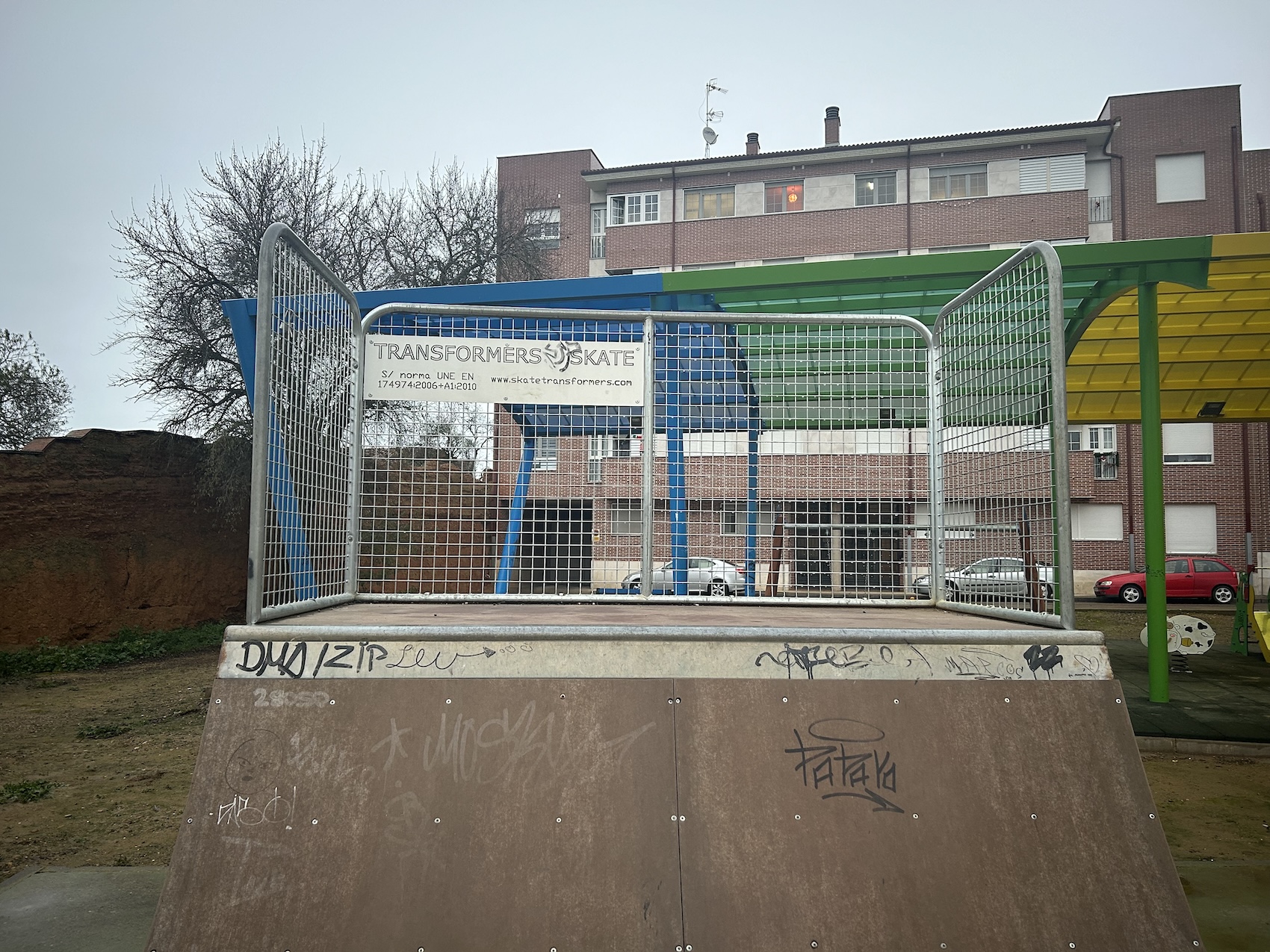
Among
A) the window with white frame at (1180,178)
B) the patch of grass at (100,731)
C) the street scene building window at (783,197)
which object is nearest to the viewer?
the patch of grass at (100,731)

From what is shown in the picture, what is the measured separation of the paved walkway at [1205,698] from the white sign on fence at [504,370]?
362cm

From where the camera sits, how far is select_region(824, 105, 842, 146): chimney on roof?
3488cm

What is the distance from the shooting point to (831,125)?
1375 inches

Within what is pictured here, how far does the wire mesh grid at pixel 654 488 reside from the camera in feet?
14.0

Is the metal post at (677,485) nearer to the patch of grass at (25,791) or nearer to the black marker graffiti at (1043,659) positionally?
the black marker graffiti at (1043,659)

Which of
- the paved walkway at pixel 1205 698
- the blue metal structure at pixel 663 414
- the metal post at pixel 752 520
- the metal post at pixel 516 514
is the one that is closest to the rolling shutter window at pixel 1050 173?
the paved walkway at pixel 1205 698

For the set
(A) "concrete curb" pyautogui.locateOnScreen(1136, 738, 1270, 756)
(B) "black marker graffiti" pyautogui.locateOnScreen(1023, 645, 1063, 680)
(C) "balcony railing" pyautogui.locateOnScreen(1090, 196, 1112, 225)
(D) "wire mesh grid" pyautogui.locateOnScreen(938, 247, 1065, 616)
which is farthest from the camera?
(C) "balcony railing" pyautogui.locateOnScreen(1090, 196, 1112, 225)

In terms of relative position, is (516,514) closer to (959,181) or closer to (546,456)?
(546,456)

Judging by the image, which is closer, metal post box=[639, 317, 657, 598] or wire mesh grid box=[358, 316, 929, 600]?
metal post box=[639, 317, 657, 598]

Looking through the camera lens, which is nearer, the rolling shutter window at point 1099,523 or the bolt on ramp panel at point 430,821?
the bolt on ramp panel at point 430,821

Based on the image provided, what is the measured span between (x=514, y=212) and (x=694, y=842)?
74.1ft

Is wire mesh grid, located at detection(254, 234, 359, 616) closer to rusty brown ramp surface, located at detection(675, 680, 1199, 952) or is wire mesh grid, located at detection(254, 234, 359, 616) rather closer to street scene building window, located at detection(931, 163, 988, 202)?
rusty brown ramp surface, located at detection(675, 680, 1199, 952)

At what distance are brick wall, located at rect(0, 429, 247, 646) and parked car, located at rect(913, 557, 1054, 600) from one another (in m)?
12.2

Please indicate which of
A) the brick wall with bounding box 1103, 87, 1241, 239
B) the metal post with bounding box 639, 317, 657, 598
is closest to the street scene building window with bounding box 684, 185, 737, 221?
the brick wall with bounding box 1103, 87, 1241, 239
